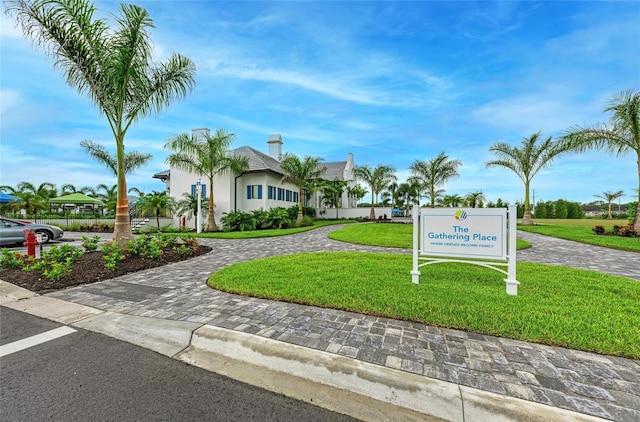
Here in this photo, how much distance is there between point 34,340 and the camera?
→ 3.12m

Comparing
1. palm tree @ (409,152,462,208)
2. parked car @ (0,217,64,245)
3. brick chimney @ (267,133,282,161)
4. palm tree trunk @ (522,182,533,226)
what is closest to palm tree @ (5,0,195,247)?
parked car @ (0,217,64,245)

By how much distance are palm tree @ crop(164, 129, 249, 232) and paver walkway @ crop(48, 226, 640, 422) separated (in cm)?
1273

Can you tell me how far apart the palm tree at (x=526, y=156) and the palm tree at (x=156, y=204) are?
24658mm

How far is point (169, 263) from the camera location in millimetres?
7258

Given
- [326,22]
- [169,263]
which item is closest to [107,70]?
[169,263]

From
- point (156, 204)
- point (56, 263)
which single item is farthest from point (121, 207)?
point (156, 204)

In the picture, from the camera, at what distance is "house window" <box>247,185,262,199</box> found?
63.9 ft

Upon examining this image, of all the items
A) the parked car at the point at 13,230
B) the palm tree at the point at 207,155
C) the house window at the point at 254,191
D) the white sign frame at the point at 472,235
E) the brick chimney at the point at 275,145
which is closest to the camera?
the white sign frame at the point at 472,235

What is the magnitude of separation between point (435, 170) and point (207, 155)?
18590mm

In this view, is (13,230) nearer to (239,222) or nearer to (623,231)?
(239,222)

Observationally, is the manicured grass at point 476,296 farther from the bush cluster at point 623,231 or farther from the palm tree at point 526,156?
the palm tree at point 526,156

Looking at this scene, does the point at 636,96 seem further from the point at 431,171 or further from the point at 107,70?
the point at 107,70

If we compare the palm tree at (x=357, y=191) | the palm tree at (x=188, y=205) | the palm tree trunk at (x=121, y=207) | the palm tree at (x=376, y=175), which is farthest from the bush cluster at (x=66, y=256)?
the palm tree at (x=357, y=191)

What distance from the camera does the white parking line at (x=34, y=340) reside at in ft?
9.53
